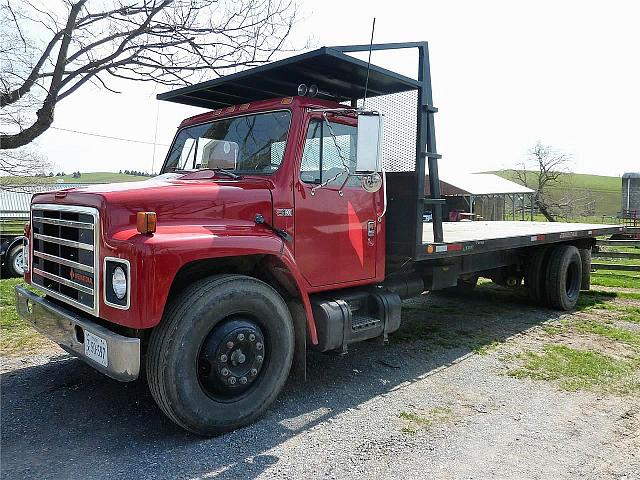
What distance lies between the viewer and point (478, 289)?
31.9 feet

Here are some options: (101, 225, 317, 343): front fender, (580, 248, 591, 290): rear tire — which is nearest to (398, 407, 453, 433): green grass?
(101, 225, 317, 343): front fender

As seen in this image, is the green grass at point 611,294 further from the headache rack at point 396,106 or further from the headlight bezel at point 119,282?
the headlight bezel at point 119,282

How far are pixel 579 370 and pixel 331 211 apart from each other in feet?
9.41

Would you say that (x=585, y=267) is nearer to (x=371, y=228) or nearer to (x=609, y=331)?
(x=609, y=331)

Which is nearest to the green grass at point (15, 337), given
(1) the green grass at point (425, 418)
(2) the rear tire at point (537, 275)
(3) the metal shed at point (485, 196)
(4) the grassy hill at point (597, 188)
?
(1) the green grass at point (425, 418)

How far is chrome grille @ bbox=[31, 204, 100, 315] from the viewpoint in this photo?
355 cm

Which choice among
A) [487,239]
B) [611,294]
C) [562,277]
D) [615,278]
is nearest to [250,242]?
[487,239]

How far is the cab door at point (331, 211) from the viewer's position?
4398mm

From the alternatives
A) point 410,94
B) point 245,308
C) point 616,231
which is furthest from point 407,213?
point 616,231

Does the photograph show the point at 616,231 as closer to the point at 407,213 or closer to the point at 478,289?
the point at 478,289

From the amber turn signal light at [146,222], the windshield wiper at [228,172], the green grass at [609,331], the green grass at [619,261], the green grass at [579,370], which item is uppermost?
the windshield wiper at [228,172]

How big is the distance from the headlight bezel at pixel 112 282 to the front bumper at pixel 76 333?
202 millimetres

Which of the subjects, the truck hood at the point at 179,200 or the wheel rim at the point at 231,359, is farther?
the wheel rim at the point at 231,359

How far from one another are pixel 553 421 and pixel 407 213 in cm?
224
